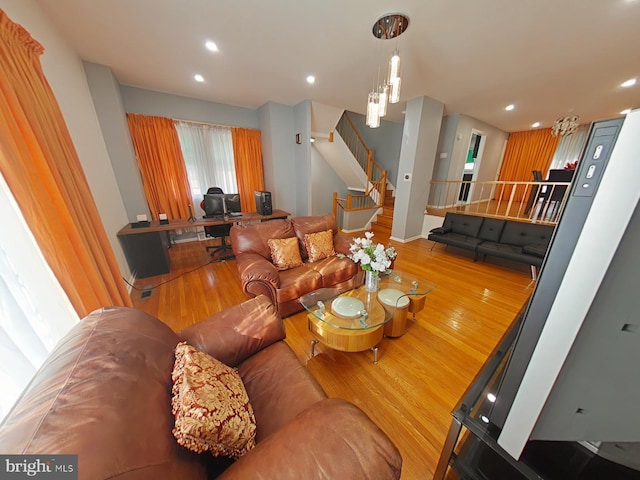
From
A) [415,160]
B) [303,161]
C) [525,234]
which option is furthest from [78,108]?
[525,234]

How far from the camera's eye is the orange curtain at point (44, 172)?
1011mm

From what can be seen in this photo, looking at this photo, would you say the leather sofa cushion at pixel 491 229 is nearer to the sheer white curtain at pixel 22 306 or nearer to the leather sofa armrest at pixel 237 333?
the leather sofa armrest at pixel 237 333

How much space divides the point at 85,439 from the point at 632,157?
1.26 m

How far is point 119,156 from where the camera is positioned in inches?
116

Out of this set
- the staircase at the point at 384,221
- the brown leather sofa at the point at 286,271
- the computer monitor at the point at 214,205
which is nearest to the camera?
the brown leather sofa at the point at 286,271

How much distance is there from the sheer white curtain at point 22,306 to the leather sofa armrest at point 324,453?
1.06 m

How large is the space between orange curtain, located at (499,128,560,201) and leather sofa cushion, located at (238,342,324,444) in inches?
311

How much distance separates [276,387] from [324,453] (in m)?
0.46

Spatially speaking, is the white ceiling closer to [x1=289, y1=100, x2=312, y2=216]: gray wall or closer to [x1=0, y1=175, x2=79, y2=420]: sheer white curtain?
[x1=289, y1=100, x2=312, y2=216]: gray wall

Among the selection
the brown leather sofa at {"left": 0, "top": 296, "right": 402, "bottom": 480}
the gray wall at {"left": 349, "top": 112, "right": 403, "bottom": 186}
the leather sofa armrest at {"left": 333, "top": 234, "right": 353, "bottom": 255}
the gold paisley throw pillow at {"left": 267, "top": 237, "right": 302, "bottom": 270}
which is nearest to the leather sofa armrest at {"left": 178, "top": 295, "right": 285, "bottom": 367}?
the brown leather sofa at {"left": 0, "top": 296, "right": 402, "bottom": 480}

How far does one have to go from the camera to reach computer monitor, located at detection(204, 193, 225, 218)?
321 centimetres

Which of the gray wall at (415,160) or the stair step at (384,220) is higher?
the gray wall at (415,160)

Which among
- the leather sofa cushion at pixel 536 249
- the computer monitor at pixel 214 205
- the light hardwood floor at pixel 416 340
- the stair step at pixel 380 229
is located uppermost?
the computer monitor at pixel 214 205

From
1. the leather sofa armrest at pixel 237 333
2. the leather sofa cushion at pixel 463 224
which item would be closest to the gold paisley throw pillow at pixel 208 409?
the leather sofa armrest at pixel 237 333
